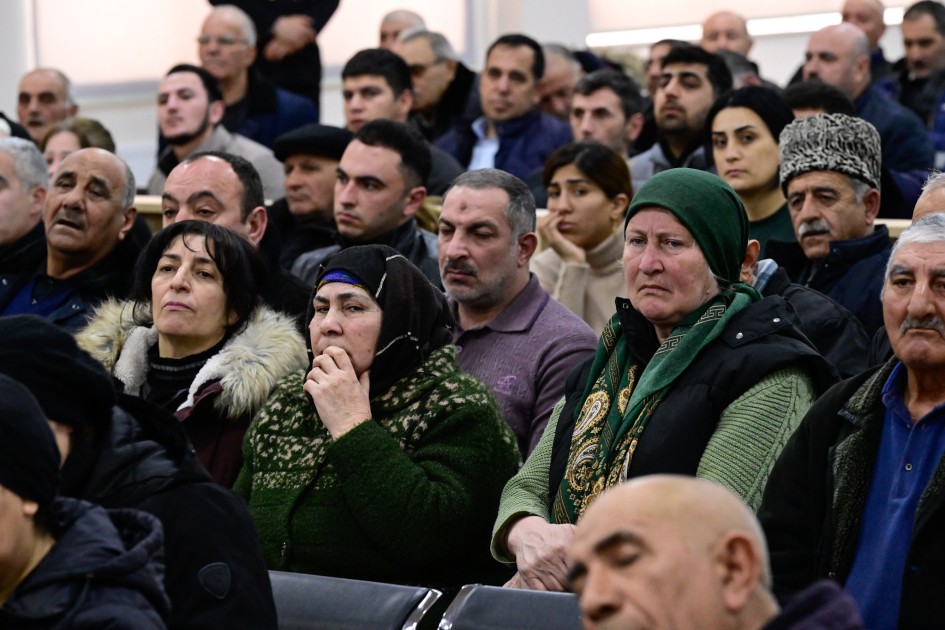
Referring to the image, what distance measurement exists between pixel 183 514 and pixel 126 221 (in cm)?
298

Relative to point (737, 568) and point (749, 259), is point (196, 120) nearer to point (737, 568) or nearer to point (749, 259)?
point (749, 259)

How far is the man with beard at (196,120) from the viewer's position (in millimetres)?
6988

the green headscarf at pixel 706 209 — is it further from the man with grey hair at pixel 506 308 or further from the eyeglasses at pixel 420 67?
the eyeglasses at pixel 420 67

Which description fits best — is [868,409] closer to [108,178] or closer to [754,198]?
[754,198]

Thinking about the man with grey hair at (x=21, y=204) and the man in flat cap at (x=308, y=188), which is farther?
the man in flat cap at (x=308, y=188)

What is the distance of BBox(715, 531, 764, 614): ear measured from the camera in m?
1.74

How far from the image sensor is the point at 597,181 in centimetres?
531

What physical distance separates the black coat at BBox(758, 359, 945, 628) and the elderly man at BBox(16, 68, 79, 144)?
5.95 m

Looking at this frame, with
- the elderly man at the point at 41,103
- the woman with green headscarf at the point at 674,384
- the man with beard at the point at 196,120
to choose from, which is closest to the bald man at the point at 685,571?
the woman with green headscarf at the point at 674,384

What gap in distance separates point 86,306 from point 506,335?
1.56 metres

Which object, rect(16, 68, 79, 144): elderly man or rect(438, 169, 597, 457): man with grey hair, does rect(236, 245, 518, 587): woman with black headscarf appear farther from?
rect(16, 68, 79, 144): elderly man

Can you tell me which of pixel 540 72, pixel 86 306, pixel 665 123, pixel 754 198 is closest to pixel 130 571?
pixel 86 306

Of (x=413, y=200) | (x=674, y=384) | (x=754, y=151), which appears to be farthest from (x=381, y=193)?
(x=674, y=384)

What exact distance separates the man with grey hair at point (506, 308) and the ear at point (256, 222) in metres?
0.89
